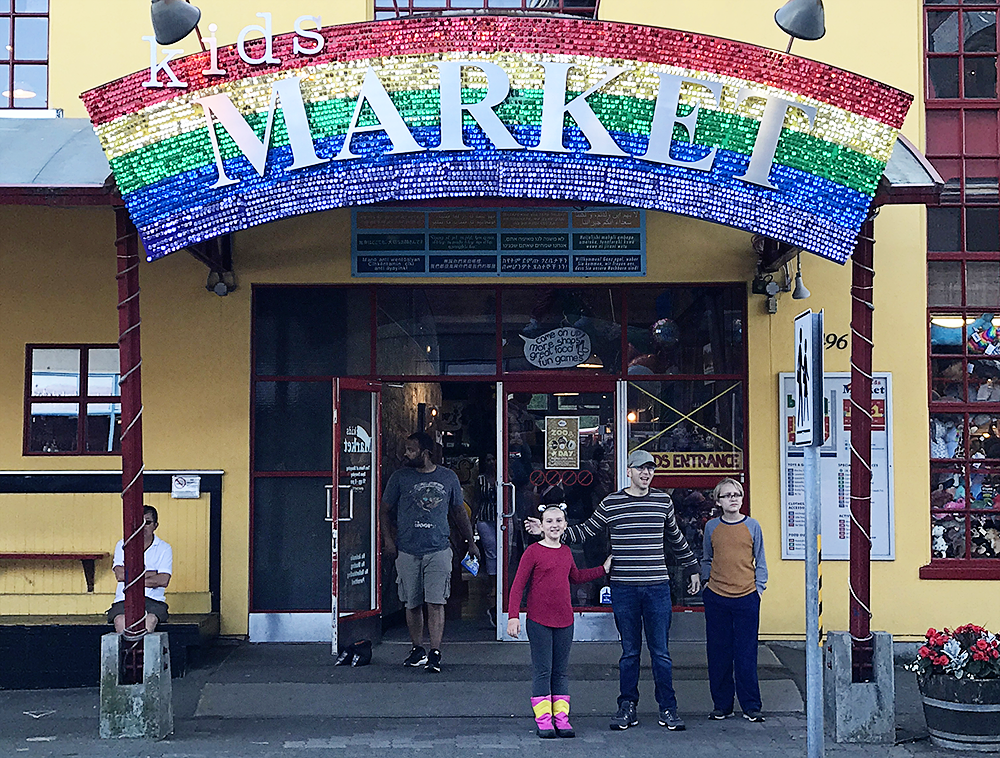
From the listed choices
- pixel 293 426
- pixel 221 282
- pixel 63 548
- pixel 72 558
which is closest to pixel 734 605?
pixel 293 426

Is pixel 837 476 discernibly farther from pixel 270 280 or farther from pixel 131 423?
pixel 131 423

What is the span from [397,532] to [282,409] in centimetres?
168

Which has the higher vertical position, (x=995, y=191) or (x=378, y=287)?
(x=995, y=191)

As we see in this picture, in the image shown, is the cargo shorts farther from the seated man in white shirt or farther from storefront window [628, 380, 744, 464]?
storefront window [628, 380, 744, 464]

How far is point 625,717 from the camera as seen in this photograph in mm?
7840

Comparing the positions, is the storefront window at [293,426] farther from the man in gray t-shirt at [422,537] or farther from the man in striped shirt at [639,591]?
the man in striped shirt at [639,591]

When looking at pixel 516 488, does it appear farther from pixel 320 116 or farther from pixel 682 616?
pixel 320 116

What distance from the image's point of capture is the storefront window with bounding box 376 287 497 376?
10312 millimetres

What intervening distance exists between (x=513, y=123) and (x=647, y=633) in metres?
3.64

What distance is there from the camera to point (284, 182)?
7.67 m

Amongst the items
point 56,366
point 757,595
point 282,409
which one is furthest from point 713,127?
point 56,366

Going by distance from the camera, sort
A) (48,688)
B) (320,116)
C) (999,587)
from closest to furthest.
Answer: (320,116) → (48,688) → (999,587)

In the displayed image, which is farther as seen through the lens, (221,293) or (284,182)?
(221,293)

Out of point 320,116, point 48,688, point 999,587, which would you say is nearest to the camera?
point 320,116
